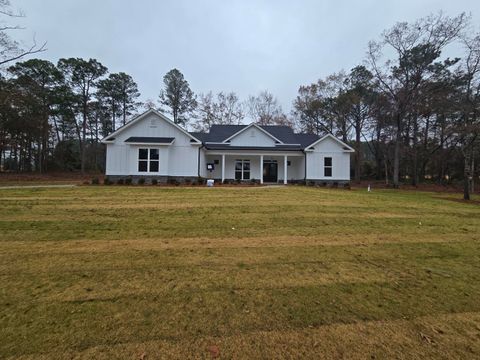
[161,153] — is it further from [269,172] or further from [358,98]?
[358,98]

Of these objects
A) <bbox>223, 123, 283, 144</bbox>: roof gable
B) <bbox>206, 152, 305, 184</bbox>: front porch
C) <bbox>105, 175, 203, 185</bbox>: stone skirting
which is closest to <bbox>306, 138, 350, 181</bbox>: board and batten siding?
<bbox>206, 152, 305, 184</bbox>: front porch

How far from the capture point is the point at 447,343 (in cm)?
232

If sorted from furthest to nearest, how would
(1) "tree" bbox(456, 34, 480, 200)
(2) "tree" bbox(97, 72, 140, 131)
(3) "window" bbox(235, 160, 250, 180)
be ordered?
1. (2) "tree" bbox(97, 72, 140, 131)
2. (3) "window" bbox(235, 160, 250, 180)
3. (1) "tree" bbox(456, 34, 480, 200)

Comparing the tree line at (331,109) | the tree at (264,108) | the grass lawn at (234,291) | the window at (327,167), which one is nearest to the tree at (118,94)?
the tree line at (331,109)

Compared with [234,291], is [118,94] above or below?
above

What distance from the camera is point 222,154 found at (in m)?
21.5

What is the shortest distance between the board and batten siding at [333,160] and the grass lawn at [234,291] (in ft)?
51.8

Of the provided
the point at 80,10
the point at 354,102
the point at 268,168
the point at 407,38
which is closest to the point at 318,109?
the point at 354,102

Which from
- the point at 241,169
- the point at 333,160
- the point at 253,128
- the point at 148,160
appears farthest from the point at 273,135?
the point at 148,160

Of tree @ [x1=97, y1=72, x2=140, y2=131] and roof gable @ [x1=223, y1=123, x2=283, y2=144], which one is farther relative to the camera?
tree @ [x1=97, y1=72, x2=140, y2=131]

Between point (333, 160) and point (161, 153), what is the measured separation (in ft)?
47.1

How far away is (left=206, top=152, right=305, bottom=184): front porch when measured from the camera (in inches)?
896

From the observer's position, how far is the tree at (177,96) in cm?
3691

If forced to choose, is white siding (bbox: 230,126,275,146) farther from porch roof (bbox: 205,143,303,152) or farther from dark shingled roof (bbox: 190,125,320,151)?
dark shingled roof (bbox: 190,125,320,151)
